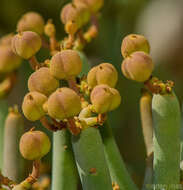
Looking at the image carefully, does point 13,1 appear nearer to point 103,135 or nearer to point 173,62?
point 173,62

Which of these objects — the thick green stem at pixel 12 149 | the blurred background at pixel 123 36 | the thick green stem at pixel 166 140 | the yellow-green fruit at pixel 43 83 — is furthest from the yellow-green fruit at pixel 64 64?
the blurred background at pixel 123 36

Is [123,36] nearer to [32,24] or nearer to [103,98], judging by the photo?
[32,24]

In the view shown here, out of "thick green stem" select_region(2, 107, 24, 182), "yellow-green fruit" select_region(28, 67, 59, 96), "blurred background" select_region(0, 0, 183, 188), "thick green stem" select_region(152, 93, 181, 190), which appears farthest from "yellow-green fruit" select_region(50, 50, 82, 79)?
"blurred background" select_region(0, 0, 183, 188)

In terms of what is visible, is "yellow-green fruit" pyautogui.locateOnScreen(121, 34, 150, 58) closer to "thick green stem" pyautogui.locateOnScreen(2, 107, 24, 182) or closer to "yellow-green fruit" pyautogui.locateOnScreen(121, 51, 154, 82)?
"yellow-green fruit" pyautogui.locateOnScreen(121, 51, 154, 82)

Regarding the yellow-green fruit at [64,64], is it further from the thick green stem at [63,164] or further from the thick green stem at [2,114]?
the thick green stem at [2,114]

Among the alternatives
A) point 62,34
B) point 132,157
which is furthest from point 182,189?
point 62,34

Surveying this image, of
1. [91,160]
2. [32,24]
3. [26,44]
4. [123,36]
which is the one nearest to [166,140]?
[91,160]

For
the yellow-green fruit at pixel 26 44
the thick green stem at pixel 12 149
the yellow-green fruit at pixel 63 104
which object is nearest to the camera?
the yellow-green fruit at pixel 63 104
